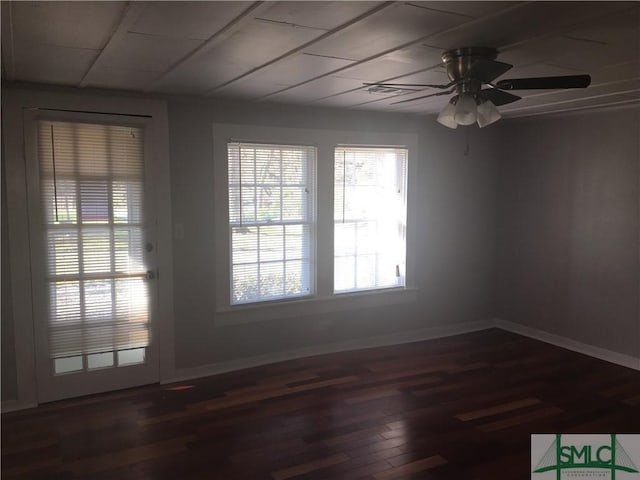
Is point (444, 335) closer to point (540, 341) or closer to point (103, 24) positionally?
point (540, 341)

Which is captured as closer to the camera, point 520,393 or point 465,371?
point 520,393

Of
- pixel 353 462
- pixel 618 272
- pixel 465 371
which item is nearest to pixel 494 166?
pixel 618 272

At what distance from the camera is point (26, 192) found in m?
3.75

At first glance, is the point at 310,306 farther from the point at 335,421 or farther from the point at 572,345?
the point at 572,345

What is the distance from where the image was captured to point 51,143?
12.5 feet

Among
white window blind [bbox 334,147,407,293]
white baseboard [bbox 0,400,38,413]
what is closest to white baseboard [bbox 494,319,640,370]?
white window blind [bbox 334,147,407,293]

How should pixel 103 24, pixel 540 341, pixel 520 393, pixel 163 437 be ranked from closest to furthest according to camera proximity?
pixel 103 24
pixel 163 437
pixel 520 393
pixel 540 341

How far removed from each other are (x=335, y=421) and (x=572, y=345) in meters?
2.86

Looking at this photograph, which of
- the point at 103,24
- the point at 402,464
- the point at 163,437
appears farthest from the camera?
the point at 163,437

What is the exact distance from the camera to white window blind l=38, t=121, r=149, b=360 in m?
3.87

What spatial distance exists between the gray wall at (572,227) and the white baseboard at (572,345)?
53 mm

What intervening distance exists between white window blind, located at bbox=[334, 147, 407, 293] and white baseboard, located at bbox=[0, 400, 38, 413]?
8.76 ft

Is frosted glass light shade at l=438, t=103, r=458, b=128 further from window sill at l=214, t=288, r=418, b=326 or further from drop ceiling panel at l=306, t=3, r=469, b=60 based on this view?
window sill at l=214, t=288, r=418, b=326

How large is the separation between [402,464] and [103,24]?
9.02 feet
